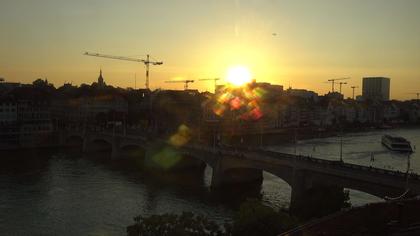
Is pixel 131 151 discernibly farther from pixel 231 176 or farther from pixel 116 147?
pixel 231 176

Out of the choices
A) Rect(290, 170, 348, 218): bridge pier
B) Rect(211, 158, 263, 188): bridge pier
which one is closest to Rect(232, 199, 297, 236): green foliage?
Rect(290, 170, 348, 218): bridge pier

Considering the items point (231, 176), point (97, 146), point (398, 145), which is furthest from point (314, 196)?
point (398, 145)

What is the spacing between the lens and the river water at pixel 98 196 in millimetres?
31891

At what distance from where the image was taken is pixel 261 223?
20.8 meters

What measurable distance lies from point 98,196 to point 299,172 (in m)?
15.9

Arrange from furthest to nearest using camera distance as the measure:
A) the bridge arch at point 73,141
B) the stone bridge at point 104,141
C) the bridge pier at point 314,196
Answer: the bridge arch at point 73,141
the stone bridge at point 104,141
the bridge pier at point 314,196

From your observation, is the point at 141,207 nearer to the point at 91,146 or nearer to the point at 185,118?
the point at 91,146

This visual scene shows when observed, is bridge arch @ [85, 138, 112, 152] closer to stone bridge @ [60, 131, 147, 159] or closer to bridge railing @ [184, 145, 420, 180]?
stone bridge @ [60, 131, 147, 159]

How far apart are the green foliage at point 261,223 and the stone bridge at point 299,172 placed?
10996 mm

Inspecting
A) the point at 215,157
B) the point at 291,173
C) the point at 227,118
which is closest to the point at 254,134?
the point at 227,118

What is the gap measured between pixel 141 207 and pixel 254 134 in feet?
246

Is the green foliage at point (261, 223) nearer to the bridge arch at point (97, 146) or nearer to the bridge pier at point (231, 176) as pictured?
the bridge pier at point (231, 176)

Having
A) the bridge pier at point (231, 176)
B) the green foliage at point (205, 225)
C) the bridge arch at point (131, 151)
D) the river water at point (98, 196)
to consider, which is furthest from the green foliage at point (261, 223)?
the bridge arch at point (131, 151)

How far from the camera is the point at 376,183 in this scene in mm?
30938
